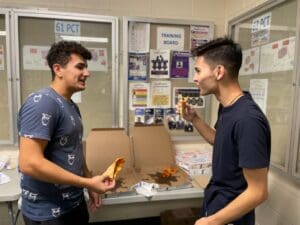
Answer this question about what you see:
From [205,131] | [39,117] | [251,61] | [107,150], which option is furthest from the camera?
[107,150]

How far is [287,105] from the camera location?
1.64m

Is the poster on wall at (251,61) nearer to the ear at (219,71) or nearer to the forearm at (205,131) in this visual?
the forearm at (205,131)

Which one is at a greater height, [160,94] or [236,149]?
[160,94]

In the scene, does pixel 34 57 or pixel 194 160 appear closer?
pixel 34 57

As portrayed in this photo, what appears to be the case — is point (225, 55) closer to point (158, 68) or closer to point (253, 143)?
point (253, 143)

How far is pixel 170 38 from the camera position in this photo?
7.75 feet

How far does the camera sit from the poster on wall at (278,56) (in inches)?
62.9

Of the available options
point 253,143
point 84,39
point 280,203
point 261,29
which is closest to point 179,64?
point 261,29

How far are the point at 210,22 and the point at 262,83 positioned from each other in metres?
0.84

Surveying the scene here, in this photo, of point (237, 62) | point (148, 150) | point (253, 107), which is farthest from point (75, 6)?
point (253, 107)

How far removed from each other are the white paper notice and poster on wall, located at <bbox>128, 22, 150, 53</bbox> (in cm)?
95

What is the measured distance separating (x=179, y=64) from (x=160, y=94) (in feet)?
1.07

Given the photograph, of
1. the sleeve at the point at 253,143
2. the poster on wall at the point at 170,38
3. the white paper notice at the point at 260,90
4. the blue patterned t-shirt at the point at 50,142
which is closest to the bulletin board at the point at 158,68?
the poster on wall at the point at 170,38

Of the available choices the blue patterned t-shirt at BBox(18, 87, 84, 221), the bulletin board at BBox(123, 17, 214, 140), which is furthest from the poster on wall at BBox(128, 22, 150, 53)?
the blue patterned t-shirt at BBox(18, 87, 84, 221)
